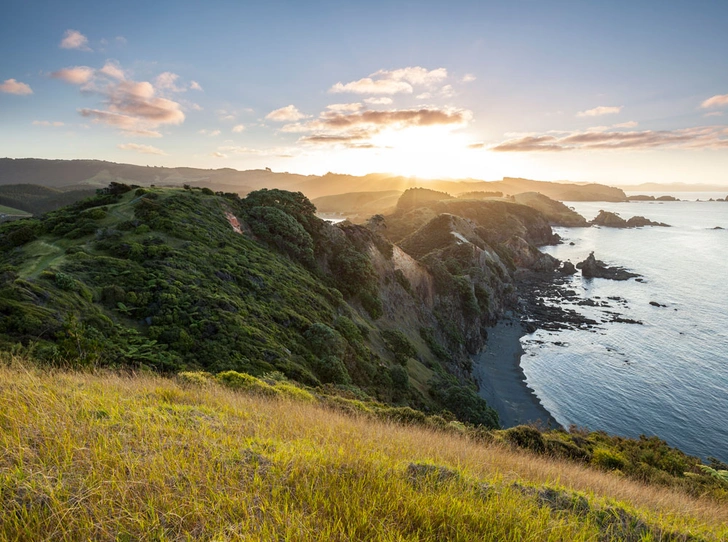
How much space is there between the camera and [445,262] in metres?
63.3

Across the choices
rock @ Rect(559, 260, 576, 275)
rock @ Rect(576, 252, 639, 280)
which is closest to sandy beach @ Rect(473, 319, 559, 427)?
rock @ Rect(559, 260, 576, 275)

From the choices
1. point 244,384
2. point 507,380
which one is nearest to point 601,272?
point 507,380

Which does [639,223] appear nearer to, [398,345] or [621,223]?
[621,223]

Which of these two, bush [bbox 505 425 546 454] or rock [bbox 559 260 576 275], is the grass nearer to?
bush [bbox 505 425 546 454]

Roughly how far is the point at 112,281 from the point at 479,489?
71.5 ft

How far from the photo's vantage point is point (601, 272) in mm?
93062

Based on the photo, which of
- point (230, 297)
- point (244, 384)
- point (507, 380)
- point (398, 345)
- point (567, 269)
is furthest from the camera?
point (567, 269)

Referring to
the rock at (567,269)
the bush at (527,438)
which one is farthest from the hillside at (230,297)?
the rock at (567,269)

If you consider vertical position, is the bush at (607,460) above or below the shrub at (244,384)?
below

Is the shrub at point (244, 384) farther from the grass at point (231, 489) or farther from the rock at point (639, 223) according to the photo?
the rock at point (639, 223)

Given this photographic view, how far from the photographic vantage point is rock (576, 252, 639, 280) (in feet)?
295

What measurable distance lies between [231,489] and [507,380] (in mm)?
48521

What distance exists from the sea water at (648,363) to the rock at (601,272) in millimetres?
3893

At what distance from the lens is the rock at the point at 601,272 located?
9006cm
